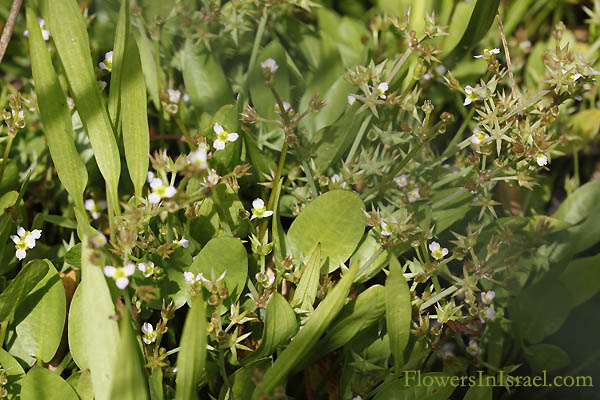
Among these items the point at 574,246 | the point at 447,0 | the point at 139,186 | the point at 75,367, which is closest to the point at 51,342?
the point at 75,367

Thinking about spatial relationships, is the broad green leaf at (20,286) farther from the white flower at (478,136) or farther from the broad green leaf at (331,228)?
the white flower at (478,136)

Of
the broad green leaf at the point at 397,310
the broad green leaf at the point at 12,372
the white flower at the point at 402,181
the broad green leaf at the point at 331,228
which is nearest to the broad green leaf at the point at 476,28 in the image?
the white flower at the point at 402,181

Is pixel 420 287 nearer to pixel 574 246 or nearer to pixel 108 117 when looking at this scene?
pixel 574 246

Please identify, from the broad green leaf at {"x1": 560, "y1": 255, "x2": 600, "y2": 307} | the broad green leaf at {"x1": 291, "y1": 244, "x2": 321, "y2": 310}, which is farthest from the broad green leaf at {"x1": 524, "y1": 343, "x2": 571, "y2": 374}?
the broad green leaf at {"x1": 291, "y1": 244, "x2": 321, "y2": 310}

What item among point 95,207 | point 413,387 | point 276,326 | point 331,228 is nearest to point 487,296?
point 413,387

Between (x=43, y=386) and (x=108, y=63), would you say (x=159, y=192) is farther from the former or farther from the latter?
(x=108, y=63)
